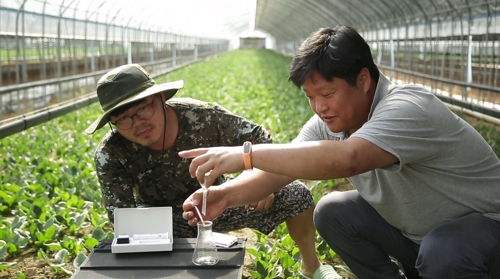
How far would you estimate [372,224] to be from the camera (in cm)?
282

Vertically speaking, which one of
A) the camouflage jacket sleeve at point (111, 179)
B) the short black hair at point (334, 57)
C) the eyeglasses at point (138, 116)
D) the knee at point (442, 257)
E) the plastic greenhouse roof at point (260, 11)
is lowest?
the knee at point (442, 257)

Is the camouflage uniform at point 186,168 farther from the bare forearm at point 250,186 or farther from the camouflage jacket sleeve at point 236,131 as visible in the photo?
the bare forearm at point 250,186

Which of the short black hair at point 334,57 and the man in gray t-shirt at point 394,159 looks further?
the short black hair at point 334,57

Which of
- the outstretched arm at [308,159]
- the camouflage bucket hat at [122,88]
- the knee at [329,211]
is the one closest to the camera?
the outstretched arm at [308,159]

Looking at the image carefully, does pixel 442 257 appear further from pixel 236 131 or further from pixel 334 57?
pixel 236 131

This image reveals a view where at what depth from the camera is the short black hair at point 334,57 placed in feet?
7.76

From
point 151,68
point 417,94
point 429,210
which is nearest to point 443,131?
point 417,94

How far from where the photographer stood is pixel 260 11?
119ft

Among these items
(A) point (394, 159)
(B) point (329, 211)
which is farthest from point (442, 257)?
(B) point (329, 211)

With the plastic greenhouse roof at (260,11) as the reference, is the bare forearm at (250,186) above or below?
below

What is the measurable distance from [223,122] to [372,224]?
39.6 inches

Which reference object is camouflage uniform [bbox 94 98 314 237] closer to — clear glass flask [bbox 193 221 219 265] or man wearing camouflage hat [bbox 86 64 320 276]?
man wearing camouflage hat [bbox 86 64 320 276]

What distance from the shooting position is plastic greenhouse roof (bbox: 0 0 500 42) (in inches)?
449

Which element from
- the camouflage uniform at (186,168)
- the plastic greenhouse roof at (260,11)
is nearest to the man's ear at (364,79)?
the camouflage uniform at (186,168)
